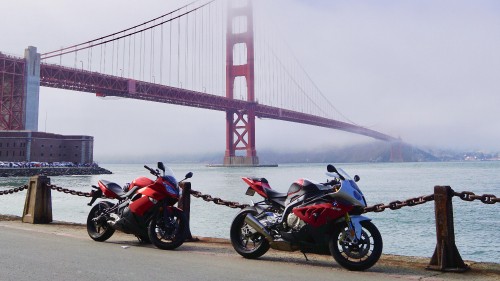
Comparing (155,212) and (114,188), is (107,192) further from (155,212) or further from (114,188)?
(155,212)

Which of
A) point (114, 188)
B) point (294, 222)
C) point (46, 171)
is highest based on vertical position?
point (46, 171)

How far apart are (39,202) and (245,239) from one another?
4.52 meters

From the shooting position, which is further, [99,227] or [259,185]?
[99,227]

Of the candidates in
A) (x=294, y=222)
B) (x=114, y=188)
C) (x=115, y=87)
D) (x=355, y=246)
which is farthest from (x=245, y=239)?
(x=115, y=87)

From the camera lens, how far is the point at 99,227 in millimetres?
6477

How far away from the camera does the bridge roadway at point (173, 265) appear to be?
4246 millimetres

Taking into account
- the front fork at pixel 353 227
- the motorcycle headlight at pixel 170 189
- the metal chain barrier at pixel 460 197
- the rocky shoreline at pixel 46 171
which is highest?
the rocky shoreline at pixel 46 171

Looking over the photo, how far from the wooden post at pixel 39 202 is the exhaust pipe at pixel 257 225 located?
4.57m

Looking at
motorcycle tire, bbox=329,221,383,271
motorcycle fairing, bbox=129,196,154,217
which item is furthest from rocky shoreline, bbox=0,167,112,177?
motorcycle tire, bbox=329,221,383,271

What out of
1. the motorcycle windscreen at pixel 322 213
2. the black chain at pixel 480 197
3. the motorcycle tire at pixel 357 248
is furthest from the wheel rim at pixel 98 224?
the black chain at pixel 480 197

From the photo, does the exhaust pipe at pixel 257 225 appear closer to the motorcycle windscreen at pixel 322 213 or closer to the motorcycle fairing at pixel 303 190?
the motorcycle fairing at pixel 303 190

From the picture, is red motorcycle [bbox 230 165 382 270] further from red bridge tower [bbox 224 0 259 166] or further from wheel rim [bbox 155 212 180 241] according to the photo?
red bridge tower [bbox 224 0 259 166]

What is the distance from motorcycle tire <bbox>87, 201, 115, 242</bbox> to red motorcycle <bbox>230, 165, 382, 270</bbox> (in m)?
2.25

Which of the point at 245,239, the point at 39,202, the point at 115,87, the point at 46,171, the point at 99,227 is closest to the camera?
the point at 245,239
